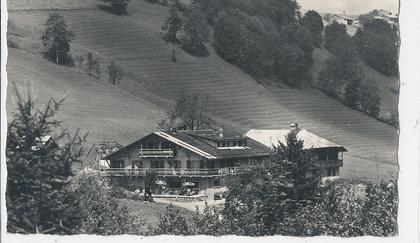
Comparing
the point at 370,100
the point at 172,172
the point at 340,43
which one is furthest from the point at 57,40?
the point at 370,100

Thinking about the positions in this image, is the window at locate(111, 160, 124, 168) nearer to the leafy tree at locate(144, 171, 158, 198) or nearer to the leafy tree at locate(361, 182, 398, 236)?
the leafy tree at locate(144, 171, 158, 198)

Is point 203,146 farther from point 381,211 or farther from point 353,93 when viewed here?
point 381,211

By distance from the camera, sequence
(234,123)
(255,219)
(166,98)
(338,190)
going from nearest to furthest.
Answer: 1. (255,219)
2. (338,190)
3. (234,123)
4. (166,98)

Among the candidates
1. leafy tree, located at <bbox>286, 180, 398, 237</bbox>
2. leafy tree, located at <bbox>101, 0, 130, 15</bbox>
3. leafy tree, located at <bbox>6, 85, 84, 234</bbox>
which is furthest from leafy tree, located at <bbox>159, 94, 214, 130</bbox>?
leafy tree, located at <bbox>6, 85, 84, 234</bbox>

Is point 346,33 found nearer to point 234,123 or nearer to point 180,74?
point 234,123

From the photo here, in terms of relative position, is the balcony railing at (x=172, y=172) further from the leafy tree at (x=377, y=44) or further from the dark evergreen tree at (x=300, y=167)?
the leafy tree at (x=377, y=44)
